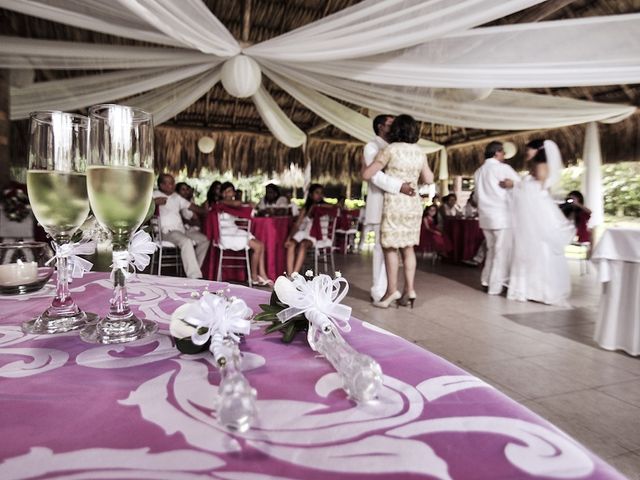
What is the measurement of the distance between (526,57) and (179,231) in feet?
12.8

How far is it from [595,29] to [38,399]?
13.0ft

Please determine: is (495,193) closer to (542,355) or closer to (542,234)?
(542,234)

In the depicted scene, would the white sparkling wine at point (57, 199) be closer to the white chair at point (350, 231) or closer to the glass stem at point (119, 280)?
the glass stem at point (119, 280)

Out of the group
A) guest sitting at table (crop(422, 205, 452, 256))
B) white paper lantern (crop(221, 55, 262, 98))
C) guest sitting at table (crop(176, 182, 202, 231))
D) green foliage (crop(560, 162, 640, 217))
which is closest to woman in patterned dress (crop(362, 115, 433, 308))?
white paper lantern (crop(221, 55, 262, 98))

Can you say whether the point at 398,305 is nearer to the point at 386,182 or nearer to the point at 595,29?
the point at 386,182

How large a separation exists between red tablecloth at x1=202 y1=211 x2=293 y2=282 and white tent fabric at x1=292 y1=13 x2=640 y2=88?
6.63 feet

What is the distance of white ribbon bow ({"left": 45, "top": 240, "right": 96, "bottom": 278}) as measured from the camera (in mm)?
649

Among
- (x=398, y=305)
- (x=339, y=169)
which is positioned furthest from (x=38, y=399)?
(x=339, y=169)

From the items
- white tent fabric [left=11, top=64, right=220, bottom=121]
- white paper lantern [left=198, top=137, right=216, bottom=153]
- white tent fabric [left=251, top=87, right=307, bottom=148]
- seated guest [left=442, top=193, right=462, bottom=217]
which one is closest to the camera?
white tent fabric [left=11, top=64, right=220, bottom=121]

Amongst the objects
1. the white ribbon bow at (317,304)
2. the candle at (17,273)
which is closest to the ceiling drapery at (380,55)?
the candle at (17,273)

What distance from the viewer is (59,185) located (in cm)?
59

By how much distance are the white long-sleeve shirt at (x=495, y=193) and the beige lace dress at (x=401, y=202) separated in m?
1.41

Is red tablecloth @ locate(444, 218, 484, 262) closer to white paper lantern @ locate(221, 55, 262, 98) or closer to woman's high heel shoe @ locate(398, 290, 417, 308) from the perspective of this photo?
woman's high heel shoe @ locate(398, 290, 417, 308)

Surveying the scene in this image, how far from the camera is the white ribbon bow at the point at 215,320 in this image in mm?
451
